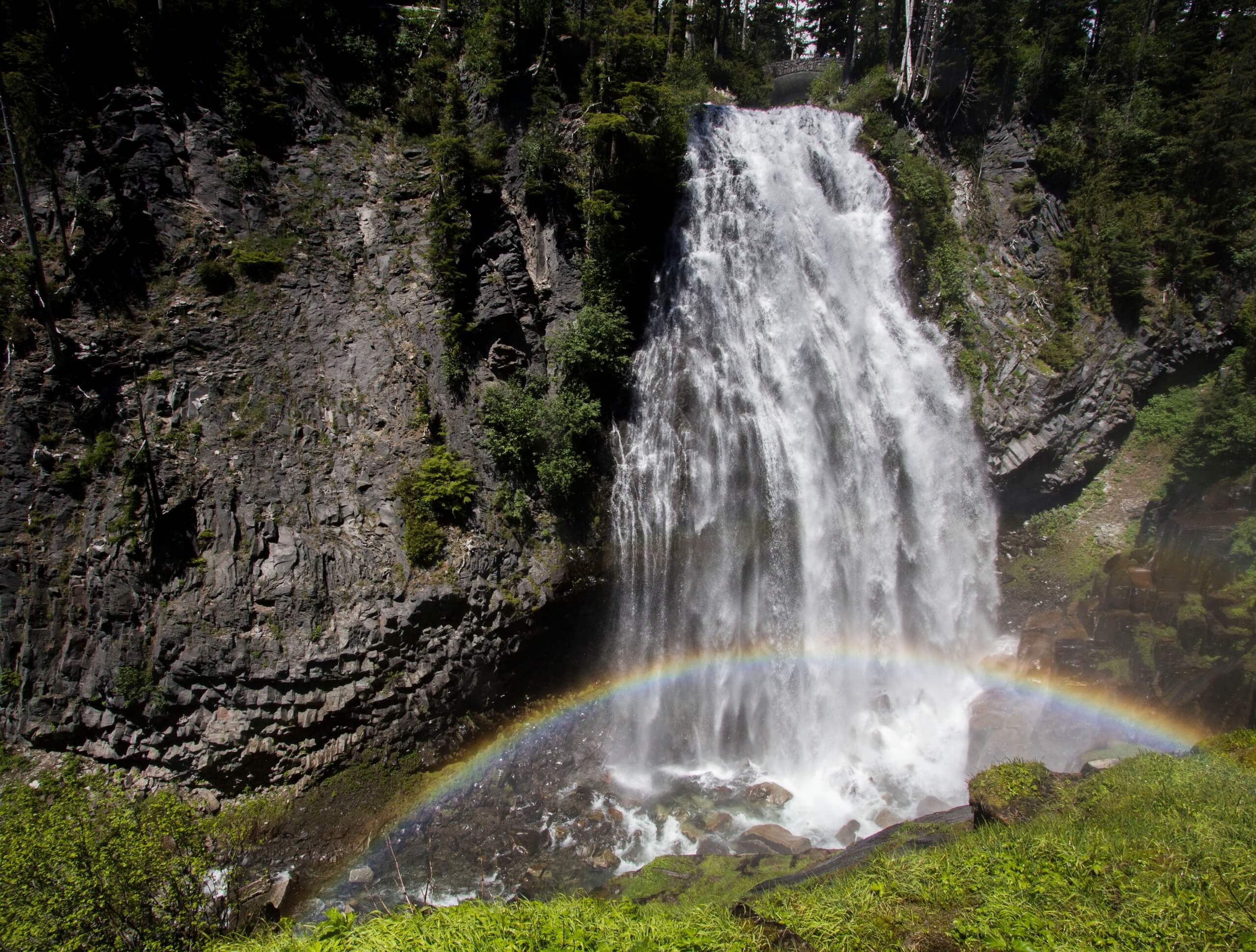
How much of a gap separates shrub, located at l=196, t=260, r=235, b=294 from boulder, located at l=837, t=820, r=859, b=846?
2151 cm

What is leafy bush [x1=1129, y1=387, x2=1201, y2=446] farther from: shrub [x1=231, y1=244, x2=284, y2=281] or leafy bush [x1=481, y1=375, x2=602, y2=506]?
shrub [x1=231, y1=244, x2=284, y2=281]

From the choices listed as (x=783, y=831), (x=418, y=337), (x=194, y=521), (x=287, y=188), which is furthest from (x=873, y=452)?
(x=287, y=188)

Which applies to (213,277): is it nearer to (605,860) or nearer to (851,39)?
(605,860)

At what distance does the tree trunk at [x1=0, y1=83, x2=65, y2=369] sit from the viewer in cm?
1409

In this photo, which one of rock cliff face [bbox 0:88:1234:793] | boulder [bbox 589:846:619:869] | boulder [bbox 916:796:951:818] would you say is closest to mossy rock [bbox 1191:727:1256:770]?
rock cliff face [bbox 0:88:1234:793]

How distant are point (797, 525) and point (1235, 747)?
9760mm

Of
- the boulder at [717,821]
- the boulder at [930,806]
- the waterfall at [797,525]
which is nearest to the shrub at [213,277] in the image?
the waterfall at [797,525]

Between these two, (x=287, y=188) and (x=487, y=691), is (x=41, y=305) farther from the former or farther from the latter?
(x=487, y=691)

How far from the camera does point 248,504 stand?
1462cm

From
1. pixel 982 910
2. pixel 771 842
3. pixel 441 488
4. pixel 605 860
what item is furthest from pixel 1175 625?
pixel 441 488

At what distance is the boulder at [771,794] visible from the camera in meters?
14.7

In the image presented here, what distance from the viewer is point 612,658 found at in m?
17.3

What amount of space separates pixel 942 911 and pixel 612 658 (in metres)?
11.4

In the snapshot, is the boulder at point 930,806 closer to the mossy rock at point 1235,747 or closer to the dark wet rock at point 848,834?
the dark wet rock at point 848,834
